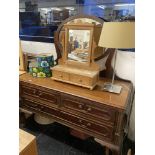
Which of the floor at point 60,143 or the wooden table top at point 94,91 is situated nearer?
the wooden table top at point 94,91

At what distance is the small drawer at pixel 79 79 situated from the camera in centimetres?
137

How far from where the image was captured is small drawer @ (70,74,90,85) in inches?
53.9

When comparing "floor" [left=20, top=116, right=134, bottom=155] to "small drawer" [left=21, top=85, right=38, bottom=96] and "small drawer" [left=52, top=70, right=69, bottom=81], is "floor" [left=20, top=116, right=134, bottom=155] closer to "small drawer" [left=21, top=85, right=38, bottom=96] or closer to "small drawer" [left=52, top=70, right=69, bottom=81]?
"small drawer" [left=21, top=85, right=38, bottom=96]

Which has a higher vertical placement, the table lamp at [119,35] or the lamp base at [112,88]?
the table lamp at [119,35]

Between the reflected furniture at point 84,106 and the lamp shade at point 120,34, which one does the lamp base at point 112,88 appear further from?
the lamp shade at point 120,34

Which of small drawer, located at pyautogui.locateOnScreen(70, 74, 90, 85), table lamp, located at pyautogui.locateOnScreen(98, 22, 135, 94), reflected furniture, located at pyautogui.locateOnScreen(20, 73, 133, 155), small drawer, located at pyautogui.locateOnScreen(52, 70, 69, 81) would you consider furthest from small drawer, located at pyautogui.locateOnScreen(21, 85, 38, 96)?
table lamp, located at pyautogui.locateOnScreen(98, 22, 135, 94)

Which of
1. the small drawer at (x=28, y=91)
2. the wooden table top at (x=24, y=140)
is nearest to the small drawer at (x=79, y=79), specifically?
the small drawer at (x=28, y=91)

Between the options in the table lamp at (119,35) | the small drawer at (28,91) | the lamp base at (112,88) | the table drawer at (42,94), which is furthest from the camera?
the small drawer at (28,91)

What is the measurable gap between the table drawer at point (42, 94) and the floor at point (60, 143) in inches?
21.2
